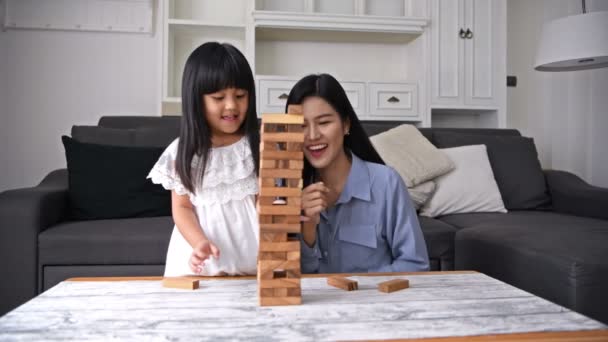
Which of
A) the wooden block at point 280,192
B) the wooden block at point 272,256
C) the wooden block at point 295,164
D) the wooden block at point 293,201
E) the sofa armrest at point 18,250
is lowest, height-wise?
the sofa armrest at point 18,250

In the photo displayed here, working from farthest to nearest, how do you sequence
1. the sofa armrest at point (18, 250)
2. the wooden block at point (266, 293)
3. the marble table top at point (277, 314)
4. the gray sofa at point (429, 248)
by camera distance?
the sofa armrest at point (18, 250) → the gray sofa at point (429, 248) → the wooden block at point (266, 293) → the marble table top at point (277, 314)

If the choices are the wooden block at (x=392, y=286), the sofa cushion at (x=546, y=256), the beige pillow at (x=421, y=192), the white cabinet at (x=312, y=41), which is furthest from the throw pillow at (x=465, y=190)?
the wooden block at (x=392, y=286)

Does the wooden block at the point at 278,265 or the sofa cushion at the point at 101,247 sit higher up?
the wooden block at the point at 278,265

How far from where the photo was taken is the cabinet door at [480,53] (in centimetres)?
320

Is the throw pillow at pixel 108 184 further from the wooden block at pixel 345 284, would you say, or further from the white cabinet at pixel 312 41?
the wooden block at pixel 345 284

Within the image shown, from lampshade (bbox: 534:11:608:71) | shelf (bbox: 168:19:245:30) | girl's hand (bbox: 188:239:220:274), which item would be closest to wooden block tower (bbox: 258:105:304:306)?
girl's hand (bbox: 188:239:220:274)

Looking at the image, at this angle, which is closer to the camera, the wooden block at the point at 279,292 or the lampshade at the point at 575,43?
the wooden block at the point at 279,292

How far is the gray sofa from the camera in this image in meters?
1.30

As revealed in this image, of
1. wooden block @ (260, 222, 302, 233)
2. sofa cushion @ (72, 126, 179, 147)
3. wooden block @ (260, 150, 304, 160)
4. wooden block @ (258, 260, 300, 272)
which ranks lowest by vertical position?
wooden block @ (258, 260, 300, 272)

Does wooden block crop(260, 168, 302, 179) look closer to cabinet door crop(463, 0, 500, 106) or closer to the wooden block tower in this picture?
the wooden block tower

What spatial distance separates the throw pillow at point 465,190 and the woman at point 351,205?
3.17 feet

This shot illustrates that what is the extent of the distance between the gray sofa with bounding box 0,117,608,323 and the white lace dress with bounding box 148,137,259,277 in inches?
23.3

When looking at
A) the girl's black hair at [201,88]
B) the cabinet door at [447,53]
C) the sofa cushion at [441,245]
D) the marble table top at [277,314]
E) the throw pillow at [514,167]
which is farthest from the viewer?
the cabinet door at [447,53]

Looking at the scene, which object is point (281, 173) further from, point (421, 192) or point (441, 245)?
point (421, 192)
